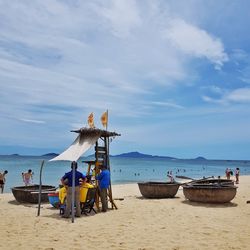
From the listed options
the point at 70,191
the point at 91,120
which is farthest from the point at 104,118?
the point at 70,191

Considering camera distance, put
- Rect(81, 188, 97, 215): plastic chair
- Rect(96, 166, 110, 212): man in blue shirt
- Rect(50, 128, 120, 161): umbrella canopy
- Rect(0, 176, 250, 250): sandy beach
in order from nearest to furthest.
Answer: Rect(0, 176, 250, 250): sandy beach
Rect(81, 188, 97, 215): plastic chair
Rect(50, 128, 120, 161): umbrella canopy
Rect(96, 166, 110, 212): man in blue shirt

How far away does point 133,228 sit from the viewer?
10.3 metres

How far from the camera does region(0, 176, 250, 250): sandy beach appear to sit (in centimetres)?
842

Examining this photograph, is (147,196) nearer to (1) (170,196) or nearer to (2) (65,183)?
(1) (170,196)

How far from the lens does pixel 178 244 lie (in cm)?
847

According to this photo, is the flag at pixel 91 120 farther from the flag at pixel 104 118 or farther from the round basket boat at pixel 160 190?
the round basket boat at pixel 160 190

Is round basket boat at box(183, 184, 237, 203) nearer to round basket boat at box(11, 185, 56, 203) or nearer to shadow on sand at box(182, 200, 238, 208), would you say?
shadow on sand at box(182, 200, 238, 208)

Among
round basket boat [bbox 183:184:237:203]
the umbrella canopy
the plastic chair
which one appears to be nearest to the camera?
the plastic chair

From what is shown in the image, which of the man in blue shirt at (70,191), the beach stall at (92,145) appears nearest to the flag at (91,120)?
the beach stall at (92,145)

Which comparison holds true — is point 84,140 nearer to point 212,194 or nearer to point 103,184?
point 103,184

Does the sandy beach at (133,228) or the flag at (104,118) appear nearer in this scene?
the sandy beach at (133,228)

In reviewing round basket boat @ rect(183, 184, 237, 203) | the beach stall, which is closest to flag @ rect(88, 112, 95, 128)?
the beach stall

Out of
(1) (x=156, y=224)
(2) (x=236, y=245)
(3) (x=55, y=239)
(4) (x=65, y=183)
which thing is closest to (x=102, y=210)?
(4) (x=65, y=183)

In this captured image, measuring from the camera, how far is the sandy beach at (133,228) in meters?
8.42
